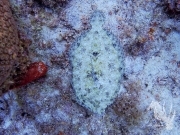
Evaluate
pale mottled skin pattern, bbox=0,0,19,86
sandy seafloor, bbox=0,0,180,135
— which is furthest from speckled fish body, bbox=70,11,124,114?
pale mottled skin pattern, bbox=0,0,19,86

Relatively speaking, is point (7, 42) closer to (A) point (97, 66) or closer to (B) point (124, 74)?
(A) point (97, 66)

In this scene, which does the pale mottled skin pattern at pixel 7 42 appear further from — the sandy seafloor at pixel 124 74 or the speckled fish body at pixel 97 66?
the speckled fish body at pixel 97 66

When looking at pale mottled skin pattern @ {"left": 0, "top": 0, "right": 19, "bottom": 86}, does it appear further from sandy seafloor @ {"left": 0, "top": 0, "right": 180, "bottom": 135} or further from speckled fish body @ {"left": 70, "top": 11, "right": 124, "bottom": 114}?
speckled fish body @ {"left": 70, "top": 11, "right": 124, "bottom": 114}

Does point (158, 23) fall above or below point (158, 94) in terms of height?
above

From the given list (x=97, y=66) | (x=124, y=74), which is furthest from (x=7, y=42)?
(x=124, y=74)

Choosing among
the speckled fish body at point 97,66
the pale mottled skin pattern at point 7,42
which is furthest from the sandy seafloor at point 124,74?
the pale mottled skin pattern at point 7,42

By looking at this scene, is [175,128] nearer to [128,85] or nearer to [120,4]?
[128,85]

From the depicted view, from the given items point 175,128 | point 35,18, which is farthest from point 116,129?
point 35,18
